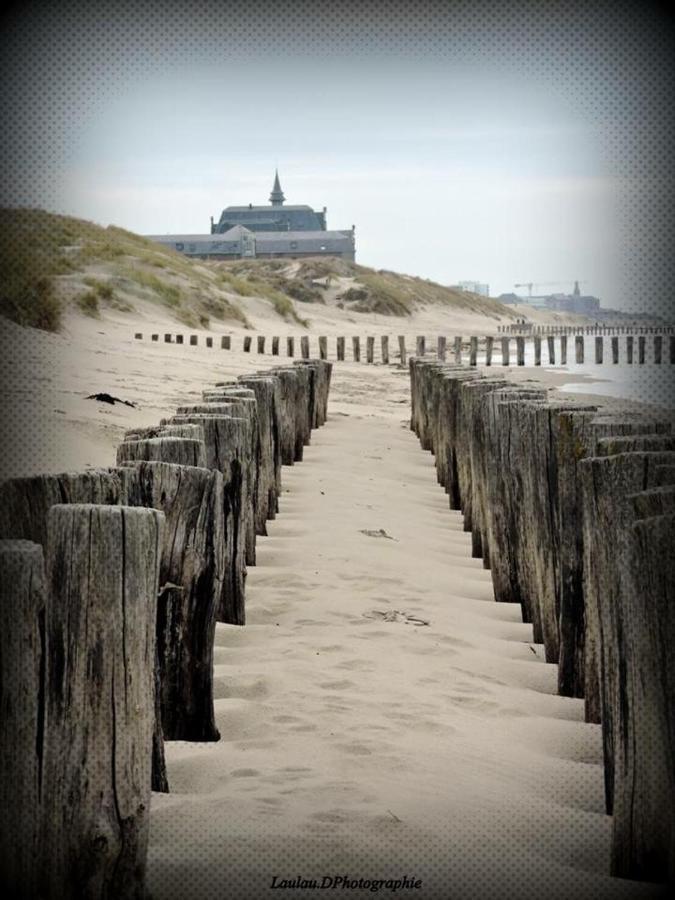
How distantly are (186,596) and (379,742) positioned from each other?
769mm

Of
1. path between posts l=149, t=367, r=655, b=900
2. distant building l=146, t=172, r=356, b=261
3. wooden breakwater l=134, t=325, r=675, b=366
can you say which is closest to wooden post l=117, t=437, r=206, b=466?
path between posts l=149, t=367, r=655, b=900

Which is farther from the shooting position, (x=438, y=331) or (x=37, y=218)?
(x=438, y=331)

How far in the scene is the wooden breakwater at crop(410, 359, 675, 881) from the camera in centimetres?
288

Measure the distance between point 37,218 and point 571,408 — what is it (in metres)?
36.4

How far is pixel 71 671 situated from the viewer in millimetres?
2809

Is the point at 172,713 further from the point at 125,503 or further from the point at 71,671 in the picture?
the point at 71,671

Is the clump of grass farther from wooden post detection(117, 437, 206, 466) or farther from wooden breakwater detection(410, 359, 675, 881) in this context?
wooden post detection(117, 437, 206, 466)

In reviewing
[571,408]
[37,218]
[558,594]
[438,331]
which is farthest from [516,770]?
[438,331]

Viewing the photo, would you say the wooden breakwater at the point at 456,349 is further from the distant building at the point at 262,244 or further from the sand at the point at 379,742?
the distant building at the point at 262,244

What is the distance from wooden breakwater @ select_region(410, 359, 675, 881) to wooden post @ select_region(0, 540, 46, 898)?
1.37 meters

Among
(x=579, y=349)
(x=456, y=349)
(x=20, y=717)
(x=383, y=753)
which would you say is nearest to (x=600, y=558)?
(x=383, y=753)

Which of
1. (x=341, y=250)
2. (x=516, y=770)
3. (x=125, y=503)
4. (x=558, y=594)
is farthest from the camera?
(x=341, y=250)

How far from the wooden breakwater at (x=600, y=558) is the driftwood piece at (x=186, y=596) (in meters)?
1.22

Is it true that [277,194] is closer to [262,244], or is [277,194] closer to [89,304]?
[262,244]
